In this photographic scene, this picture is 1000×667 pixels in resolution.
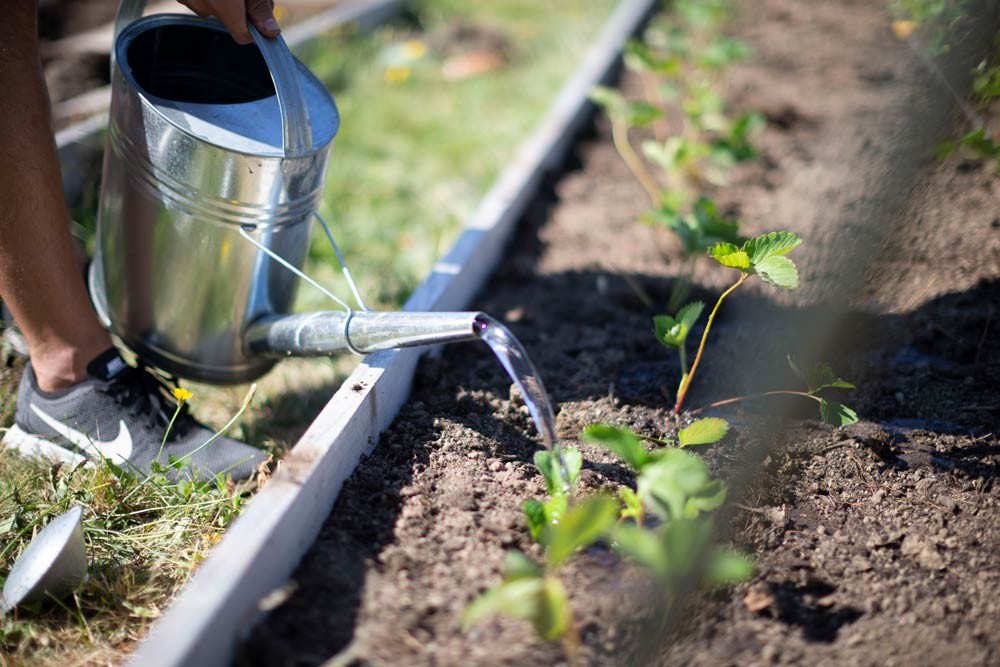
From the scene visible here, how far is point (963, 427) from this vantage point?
5.68ft

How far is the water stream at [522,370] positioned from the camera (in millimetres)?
1430

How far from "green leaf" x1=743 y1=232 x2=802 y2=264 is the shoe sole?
4.89 feet

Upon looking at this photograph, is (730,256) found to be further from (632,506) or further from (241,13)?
(241,13)

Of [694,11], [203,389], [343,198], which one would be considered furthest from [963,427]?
[694,11]

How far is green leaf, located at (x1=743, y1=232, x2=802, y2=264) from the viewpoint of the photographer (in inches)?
60.7

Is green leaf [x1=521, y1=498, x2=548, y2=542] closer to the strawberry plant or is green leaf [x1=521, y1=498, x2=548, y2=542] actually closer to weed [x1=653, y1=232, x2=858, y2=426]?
weed [x1=653, y1=232, x2=858, y2=426]

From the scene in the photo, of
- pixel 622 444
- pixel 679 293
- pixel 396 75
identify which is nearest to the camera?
pixel 622 444

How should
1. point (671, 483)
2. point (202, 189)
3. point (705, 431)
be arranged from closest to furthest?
point (671, 483)
point (705, 431)
point (202, 189)

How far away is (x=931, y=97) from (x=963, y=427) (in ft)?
3.34

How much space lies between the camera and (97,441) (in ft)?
5.87

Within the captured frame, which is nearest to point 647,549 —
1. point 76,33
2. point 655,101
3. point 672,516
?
point 672,516

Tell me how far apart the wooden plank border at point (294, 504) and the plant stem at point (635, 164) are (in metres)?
0.79

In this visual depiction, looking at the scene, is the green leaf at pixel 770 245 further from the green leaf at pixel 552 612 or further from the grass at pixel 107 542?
the grass at pixel 107 542

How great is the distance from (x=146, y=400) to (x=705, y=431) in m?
1.25
